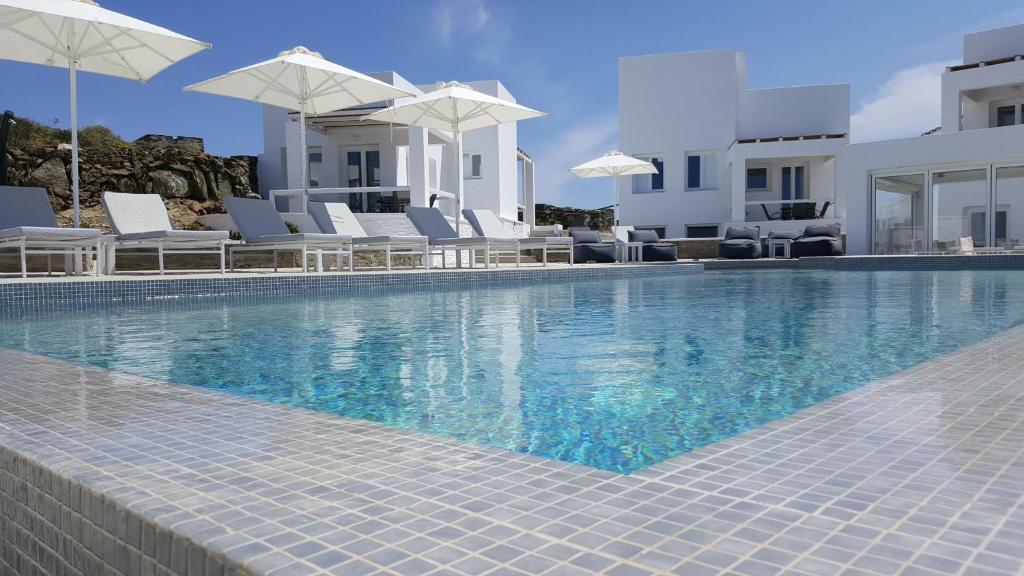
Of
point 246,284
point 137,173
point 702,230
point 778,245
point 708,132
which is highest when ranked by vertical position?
point 708,132

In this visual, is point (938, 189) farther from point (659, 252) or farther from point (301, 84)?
point (301, 84)

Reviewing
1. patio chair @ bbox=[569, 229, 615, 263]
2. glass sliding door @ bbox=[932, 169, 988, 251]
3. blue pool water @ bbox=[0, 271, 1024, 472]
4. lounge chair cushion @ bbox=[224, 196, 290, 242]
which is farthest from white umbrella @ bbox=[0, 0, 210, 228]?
glass sliding door @ bbox=[932, 169, 988, 251]

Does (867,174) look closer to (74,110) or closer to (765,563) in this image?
(74,110)

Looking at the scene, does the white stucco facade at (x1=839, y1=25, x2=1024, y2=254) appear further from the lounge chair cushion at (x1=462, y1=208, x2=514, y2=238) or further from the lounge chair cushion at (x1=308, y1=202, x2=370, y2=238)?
the lounge chair cushion at (x1=308, y1=202, x2=370, y2=238)

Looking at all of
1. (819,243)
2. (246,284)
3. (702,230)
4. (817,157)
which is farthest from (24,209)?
(817,157)

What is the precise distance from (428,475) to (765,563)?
2.41 feet

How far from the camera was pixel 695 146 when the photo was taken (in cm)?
2264

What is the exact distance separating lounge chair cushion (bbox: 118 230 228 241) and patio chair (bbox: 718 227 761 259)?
12.5m

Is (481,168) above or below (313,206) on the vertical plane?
above

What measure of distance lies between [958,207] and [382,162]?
14.4m

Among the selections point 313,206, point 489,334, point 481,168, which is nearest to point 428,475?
point 489,334

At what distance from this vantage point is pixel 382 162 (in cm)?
1970

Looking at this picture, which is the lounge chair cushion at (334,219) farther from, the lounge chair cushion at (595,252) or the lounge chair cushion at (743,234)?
the lounge chair cushion at (743,234)

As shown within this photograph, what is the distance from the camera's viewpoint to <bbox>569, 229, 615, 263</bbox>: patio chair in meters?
17.2
